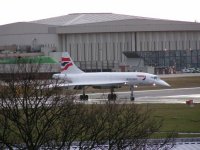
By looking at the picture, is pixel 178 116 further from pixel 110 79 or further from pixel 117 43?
pixel 117 43

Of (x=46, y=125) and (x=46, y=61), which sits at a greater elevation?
(x=46, y=125)

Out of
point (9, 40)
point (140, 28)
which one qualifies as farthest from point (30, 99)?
point (9, 40)

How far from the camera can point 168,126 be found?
4559 centimetres

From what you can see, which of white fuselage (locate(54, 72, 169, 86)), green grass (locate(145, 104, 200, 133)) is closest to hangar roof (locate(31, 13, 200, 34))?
white fuselage (locate(54, 72, 169, 86))

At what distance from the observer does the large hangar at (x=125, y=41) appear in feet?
561

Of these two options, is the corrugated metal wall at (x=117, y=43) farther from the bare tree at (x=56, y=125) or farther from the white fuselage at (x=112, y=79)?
the bare tree at (x=56, y=125)

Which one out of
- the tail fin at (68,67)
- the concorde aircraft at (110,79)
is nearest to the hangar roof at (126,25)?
the tail fin at (68,67)

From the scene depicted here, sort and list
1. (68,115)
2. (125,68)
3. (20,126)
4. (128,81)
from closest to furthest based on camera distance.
Result: (20,126), (68,115), (128,81), (125,68)

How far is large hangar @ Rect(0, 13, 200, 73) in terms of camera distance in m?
171

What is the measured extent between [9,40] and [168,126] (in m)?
148

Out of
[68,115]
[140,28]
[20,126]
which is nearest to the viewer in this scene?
[20,126]

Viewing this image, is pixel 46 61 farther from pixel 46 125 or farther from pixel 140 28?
pixel 46 125

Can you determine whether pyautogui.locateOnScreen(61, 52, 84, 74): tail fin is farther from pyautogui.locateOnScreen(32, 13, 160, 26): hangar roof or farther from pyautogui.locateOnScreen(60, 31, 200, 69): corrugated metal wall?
pyautogui.locateOnScreen(32, 13, 160, 26): hangar roof

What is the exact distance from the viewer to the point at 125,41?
173 m
